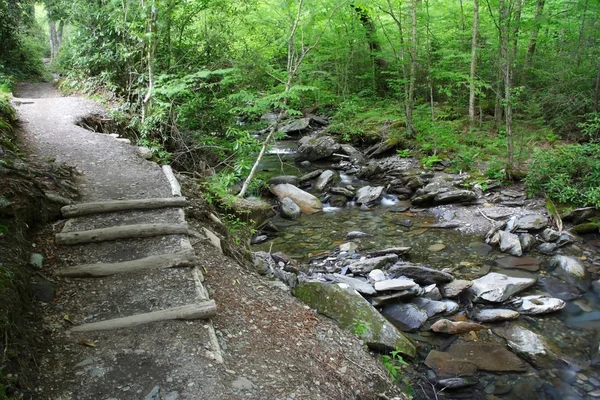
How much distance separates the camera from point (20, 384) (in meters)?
2.45

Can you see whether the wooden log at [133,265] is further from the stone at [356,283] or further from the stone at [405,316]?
the stone at [405,316]

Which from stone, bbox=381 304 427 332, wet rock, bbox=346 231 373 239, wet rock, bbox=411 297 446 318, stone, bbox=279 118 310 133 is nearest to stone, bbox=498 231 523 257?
wet rock, bbox=411 297 446 318

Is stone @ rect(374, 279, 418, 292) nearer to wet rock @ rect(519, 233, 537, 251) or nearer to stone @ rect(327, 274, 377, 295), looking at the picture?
stone @ rect(327, 274, 377, 295)

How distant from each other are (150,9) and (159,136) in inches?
106

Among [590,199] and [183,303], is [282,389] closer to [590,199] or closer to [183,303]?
[183,303]

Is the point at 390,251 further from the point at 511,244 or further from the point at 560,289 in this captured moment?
Result: the point at 560,289

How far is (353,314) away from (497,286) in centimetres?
277

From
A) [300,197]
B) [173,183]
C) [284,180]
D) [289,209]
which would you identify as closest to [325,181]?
[284,180]

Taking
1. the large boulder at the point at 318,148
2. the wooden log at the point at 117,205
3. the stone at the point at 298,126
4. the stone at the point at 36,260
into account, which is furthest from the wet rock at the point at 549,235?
the stone at the point at 298,126

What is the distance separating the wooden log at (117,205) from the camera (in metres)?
4.52

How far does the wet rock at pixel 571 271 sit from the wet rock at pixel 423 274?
2.00 meters

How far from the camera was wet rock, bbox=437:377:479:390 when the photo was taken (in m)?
4.72

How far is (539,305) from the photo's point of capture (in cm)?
620

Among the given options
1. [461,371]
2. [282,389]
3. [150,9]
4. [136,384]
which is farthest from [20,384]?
[150,9]
